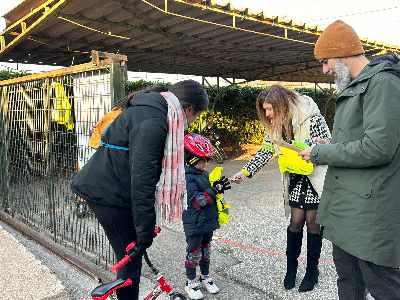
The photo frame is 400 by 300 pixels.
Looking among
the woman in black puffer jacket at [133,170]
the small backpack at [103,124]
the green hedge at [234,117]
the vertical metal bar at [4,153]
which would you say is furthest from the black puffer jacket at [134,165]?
the green hedge at [234,117]

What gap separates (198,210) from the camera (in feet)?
10.2

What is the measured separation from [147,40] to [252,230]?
15.7 feet

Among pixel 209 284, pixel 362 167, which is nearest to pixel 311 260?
pixel 209 284

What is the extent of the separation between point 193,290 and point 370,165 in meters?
1.93

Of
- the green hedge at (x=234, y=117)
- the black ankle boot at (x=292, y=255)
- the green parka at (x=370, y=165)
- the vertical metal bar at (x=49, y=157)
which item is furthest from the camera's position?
the green hedge at (x=234, y=117)

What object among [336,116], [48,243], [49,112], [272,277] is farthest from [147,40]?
[336,116]

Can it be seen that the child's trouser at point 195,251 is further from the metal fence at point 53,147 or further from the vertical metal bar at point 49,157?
the vertical metal bar at point 49,157

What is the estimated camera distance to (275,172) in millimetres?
9562

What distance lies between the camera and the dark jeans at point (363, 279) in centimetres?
193

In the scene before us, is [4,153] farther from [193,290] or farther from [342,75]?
[342,75]

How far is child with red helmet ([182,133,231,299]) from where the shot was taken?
310 centimetres

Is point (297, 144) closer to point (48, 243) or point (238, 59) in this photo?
point (48, 243)

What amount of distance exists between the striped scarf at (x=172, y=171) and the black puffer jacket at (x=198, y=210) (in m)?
0.53

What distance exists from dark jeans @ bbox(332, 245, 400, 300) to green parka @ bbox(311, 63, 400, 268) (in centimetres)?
10
